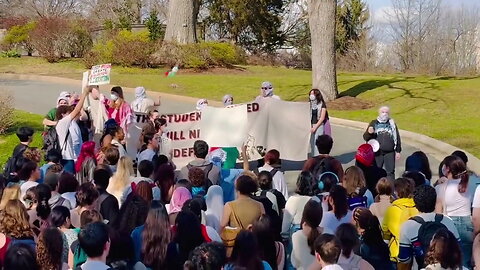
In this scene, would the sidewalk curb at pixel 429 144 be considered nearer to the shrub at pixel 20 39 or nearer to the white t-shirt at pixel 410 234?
the white t-shirt at pixel 410 234

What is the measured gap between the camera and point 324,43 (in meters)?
20.8

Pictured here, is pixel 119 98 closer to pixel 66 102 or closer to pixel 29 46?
pixel 66 102

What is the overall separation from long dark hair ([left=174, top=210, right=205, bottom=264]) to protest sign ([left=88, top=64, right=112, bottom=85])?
492 cm

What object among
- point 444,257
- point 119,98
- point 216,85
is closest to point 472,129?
point 119,98

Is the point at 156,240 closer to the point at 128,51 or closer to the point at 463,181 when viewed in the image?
the point at 463,181

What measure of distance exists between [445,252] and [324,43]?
16.5 m

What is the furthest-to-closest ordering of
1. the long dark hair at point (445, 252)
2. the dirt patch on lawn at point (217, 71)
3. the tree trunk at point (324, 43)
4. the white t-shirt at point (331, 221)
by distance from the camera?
the dirt patch on lawn at point (217, 71), the tree trunk at point (324, 43), the white t-shirt at point (331, 221), the long dark hair at point (445, 252)

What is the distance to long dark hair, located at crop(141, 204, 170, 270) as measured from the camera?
5152 mm

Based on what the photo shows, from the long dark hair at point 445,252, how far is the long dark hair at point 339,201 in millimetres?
1239

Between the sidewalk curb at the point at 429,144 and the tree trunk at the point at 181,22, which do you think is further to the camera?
the tree trunk at the point at 181,22

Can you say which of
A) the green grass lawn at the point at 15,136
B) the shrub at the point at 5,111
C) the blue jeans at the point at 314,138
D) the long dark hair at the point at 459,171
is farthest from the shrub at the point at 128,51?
the long dark hair at the point at 459,171

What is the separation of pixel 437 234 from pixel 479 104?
16229 mm

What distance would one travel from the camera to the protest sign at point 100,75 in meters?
9.78

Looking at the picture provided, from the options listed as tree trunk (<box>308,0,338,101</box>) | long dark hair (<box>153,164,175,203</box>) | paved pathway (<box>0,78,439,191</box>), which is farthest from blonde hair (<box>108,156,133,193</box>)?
tree trunk (<box>308,0,338,101</box>)
